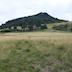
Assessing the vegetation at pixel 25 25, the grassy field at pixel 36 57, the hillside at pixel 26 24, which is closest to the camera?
the grassy field at pixel 36 57

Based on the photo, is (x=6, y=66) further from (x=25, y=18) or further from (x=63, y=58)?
(x=25, y=18)

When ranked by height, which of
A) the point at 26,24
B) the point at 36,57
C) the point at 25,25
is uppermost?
the point at 36,57

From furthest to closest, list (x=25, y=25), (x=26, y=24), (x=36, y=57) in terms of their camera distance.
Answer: (x=26, y=24) → (x=25, y=25) → (x=36, y=57)

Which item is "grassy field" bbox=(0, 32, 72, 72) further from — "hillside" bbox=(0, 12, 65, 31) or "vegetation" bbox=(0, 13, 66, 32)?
"hillside" bbox=(0, 12, 65, 31)

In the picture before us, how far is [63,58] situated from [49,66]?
1.62 meters

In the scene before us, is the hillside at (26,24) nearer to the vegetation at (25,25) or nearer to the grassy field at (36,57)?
the vegetation at (25,25)

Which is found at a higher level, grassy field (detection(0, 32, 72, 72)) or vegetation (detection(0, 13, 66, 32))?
grassy field (detection(0, 32, 72, 72))

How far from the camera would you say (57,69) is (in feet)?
53.4

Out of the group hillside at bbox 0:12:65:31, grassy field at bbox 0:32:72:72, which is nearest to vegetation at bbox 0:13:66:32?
hillside at bbox 0:12:65:31

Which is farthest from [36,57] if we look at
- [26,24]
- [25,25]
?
[26,24]

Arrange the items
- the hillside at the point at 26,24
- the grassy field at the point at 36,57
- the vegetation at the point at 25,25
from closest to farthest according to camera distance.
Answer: the grassy field at the point at 36,57 < the vegetation at the point at 25,25 < the hillside at the point at 26,24

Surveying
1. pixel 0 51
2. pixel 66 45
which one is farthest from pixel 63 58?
pixel 0 51

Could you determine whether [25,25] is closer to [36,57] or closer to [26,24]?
[26,24]

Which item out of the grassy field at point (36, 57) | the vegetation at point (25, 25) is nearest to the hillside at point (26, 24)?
the vegetation at point (25, 25)
